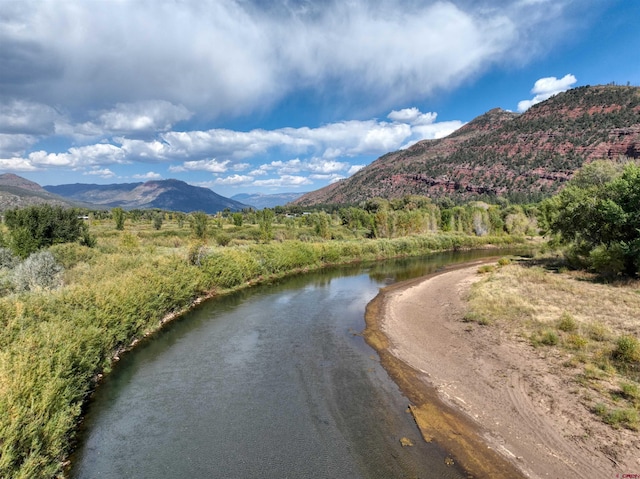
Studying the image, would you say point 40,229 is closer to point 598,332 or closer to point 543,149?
point 598,332

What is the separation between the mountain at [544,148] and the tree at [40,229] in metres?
145

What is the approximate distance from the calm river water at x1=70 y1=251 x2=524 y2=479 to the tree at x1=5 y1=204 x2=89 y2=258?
18874mm

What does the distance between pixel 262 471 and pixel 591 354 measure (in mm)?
15635

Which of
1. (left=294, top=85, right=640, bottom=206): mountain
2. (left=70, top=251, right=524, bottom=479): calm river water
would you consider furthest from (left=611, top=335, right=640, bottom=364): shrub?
(left=294, top=85, right=640, bottom=206): mountain

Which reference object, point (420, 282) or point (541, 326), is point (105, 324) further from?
point (420, 282)

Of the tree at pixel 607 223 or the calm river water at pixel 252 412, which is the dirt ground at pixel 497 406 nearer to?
the calm river water at pixel 252 412

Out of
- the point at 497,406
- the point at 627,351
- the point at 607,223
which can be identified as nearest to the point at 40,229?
the point at 497,406

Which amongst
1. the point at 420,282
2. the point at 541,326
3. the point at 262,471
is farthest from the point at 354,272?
the point at 262,471

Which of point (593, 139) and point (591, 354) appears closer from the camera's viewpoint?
point (591, 354)

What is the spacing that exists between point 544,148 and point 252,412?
179 m

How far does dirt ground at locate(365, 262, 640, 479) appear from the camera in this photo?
34.6 feet

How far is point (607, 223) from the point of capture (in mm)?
33969

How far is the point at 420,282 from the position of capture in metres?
42.2

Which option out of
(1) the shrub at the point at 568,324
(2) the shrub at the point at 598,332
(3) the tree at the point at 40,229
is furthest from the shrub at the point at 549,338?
(3) the tree at the point at 40,229
